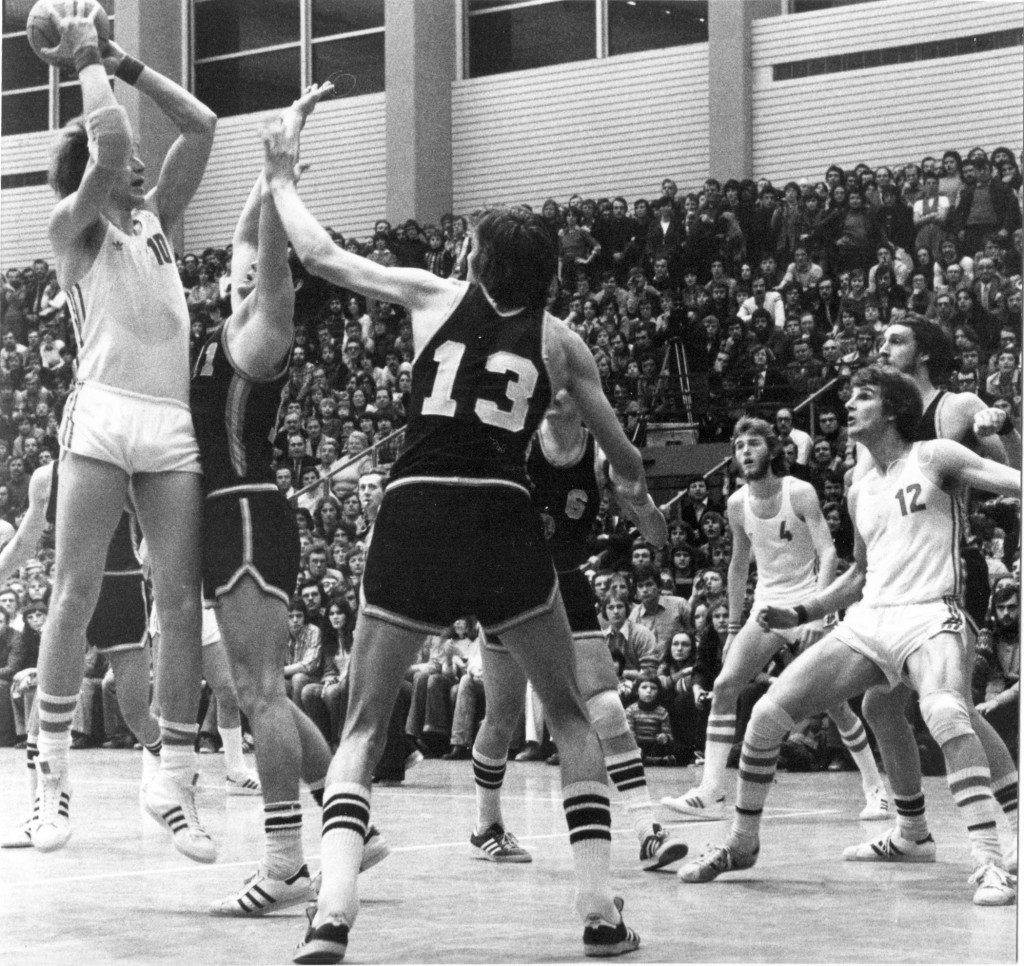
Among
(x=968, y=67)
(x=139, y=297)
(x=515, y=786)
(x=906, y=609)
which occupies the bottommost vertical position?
(x=515, y=786)

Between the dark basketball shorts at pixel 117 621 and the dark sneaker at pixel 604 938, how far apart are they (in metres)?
3.07

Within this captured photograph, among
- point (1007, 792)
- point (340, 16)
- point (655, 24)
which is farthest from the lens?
point (655, 24)

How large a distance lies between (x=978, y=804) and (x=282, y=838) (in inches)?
94.6

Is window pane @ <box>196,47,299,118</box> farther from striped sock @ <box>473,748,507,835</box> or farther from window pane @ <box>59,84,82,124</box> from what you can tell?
striped sock @ <box>473,748,507,835</box>

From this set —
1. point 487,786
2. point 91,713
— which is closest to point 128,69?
point 487,786

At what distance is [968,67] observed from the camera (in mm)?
17969

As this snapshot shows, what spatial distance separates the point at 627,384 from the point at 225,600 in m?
11.9

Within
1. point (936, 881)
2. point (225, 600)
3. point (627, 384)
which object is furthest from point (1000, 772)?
point (627, 384)

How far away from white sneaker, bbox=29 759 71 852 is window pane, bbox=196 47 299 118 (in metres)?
15.3

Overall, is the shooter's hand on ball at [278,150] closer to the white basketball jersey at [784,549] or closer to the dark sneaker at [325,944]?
the dark sneaker at [325,944]

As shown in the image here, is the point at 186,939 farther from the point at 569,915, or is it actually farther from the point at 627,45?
the point at 627,45

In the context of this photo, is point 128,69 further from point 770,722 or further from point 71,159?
point 770,722

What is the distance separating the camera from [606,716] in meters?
6.85

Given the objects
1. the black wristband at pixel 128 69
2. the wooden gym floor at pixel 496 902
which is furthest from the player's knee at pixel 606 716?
the black wristband at pixel 128 69
